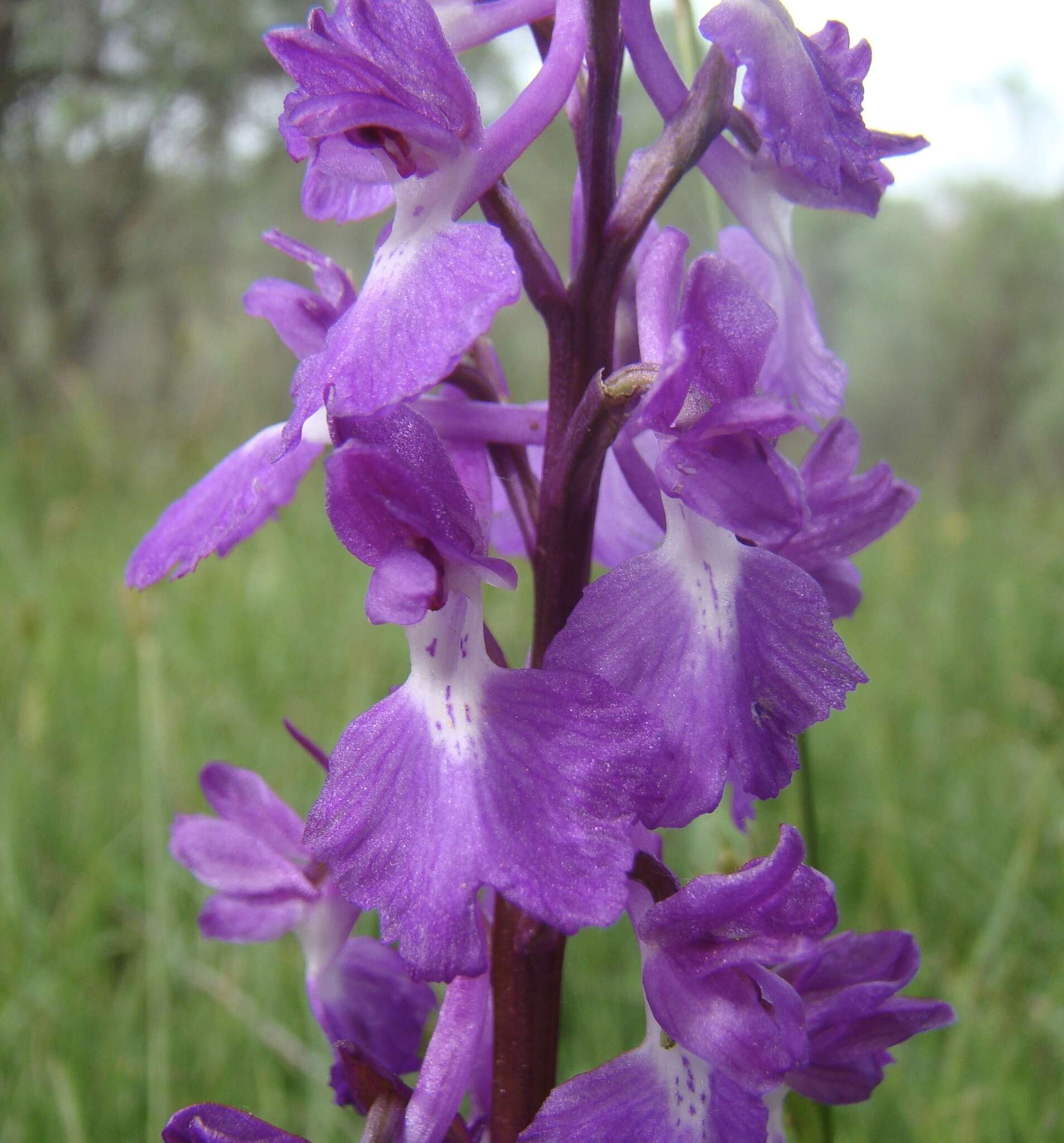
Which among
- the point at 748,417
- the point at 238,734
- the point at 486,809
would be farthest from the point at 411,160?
the point at 238,734

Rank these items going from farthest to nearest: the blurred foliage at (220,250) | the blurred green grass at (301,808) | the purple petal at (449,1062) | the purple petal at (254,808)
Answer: the blurred foliage at (220,250), the blurred green grass at (301,808), the purple petal at (254,808), the purple petal at (449,1062)

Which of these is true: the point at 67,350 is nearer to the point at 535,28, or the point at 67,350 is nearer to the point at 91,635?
the point at 91,635

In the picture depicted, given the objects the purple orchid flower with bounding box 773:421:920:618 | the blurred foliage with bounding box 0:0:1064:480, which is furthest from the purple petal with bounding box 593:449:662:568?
the blurred foliage with bounding box 0:0:1064:480

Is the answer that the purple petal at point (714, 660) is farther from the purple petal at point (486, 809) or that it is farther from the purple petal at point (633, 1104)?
the purple petal at point (633, 1104)

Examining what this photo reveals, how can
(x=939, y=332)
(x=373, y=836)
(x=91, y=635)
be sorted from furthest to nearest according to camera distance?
1. (x=939, y=332)
2. (x=91, y=635)
3. (x=373, y=836)

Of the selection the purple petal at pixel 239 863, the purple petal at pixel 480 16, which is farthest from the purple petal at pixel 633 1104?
the purple petal at pixel 480 16

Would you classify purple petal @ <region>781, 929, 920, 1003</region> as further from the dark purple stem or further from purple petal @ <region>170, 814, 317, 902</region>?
purple petal @ <region>170, 814, 317, 902</region>

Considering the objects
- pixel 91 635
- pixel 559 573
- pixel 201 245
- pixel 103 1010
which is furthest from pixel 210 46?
pixel 559 573
